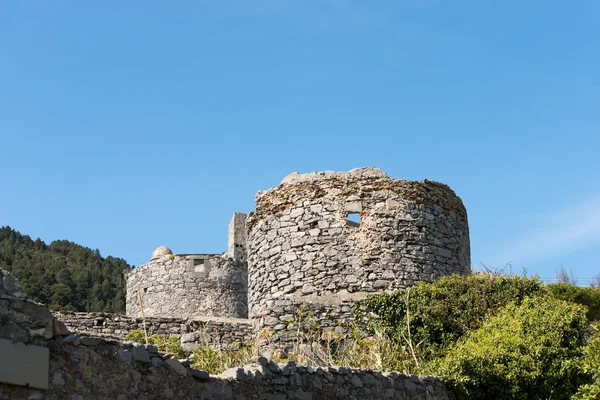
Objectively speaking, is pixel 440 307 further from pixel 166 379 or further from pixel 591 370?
pixel 166 379

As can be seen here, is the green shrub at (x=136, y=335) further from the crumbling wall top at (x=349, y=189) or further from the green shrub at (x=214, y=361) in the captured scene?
the crumbling wall top at (x=349, y=189)

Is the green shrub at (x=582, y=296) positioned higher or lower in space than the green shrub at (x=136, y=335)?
higher

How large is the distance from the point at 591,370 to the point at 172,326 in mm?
7400

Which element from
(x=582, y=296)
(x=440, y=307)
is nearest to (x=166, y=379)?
(x=440, y=307)

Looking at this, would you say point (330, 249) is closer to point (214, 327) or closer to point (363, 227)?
point (363, 227)

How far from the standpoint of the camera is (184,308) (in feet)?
87.0

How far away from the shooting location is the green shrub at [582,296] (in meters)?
23.7

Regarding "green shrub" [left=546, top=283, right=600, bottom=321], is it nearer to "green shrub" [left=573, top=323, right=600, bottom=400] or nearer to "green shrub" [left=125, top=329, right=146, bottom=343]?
"green shrub" [left=573, top=323, right=600, bottom=400]

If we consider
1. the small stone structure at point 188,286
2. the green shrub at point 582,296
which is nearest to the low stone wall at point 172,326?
the small stone structure at point 188,286

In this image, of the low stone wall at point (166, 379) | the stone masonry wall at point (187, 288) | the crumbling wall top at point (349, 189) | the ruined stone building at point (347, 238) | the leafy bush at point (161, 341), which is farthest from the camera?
the stone masonry wall at point (187, 288)

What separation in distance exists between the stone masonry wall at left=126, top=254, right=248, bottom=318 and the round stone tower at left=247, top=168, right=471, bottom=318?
900 centimetres

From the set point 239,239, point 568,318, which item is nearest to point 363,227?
point 568,318

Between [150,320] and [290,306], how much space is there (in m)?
2.71

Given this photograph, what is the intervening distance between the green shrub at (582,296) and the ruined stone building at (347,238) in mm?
6588
